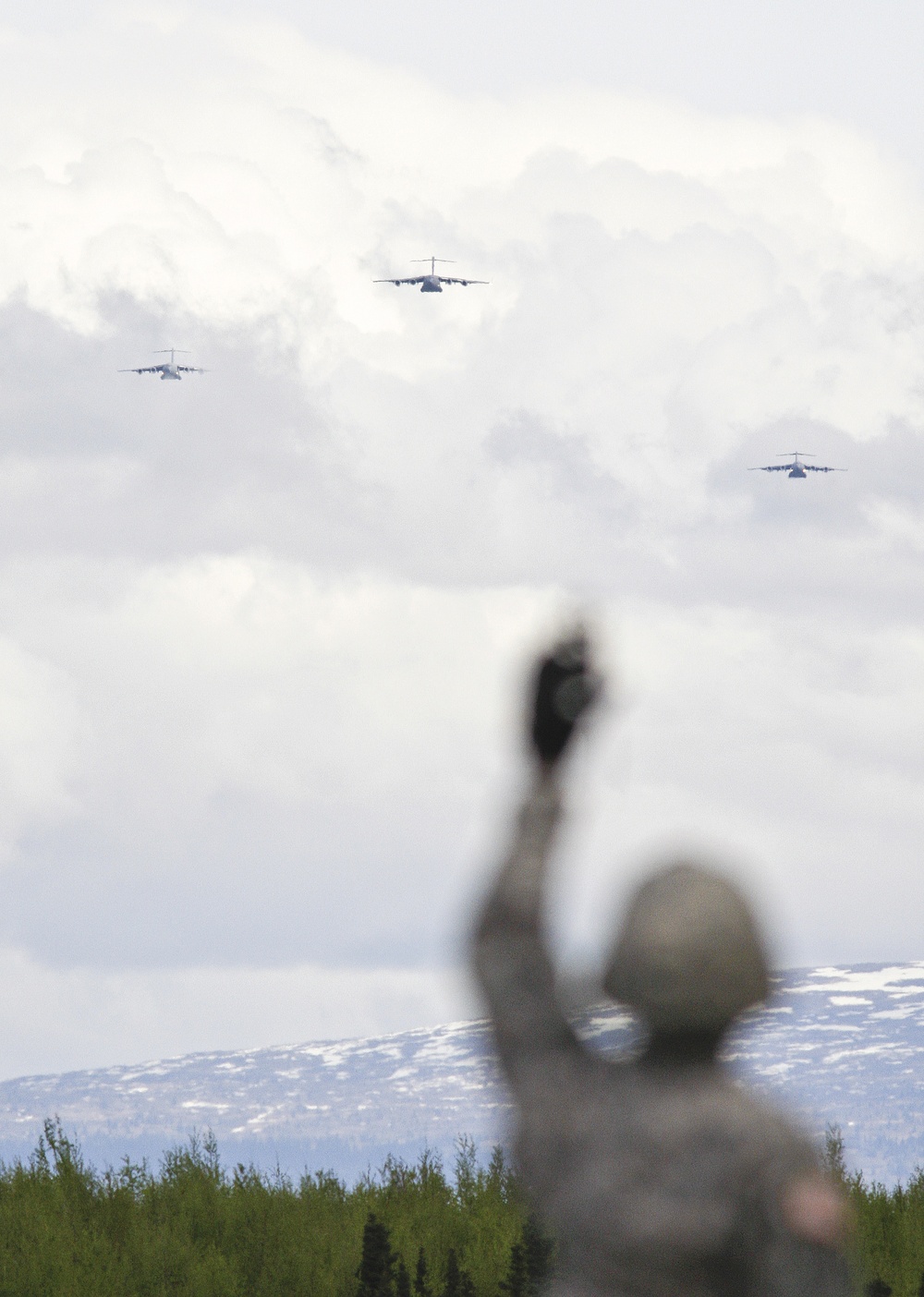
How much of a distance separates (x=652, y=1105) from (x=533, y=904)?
1.50 feet

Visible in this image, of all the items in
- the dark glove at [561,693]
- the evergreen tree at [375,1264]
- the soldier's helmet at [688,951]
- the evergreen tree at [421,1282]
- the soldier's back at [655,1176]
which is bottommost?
the evergreen tree at [421,1282]

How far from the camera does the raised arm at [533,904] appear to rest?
3.64 metres

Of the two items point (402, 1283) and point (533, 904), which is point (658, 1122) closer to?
point (533, 904)

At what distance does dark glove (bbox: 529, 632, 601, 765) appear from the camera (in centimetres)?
366

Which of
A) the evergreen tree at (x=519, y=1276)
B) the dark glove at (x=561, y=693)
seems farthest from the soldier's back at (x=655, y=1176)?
the evergreen tree at (x=519, y=1276)

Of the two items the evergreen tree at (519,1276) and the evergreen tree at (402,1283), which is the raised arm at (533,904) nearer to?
the evergreen tree at (519,1276)

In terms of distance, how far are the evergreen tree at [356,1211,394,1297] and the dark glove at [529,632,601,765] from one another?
1497 centimetres

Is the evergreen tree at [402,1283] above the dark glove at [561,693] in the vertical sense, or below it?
below

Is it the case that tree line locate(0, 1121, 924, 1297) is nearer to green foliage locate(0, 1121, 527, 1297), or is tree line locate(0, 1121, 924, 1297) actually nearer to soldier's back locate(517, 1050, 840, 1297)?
green foliage locate(0, 1121, 527, 1297)

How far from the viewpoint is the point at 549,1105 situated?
3701 millimetres

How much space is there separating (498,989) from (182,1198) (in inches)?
795

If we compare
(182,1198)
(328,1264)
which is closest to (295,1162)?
(182,1198)

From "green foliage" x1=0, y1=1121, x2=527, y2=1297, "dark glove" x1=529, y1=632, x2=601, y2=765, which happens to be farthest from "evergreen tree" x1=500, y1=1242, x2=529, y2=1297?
"dark glove" x1=529, y1=632, x2=601, y2=765

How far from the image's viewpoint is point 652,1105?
12.2ft
